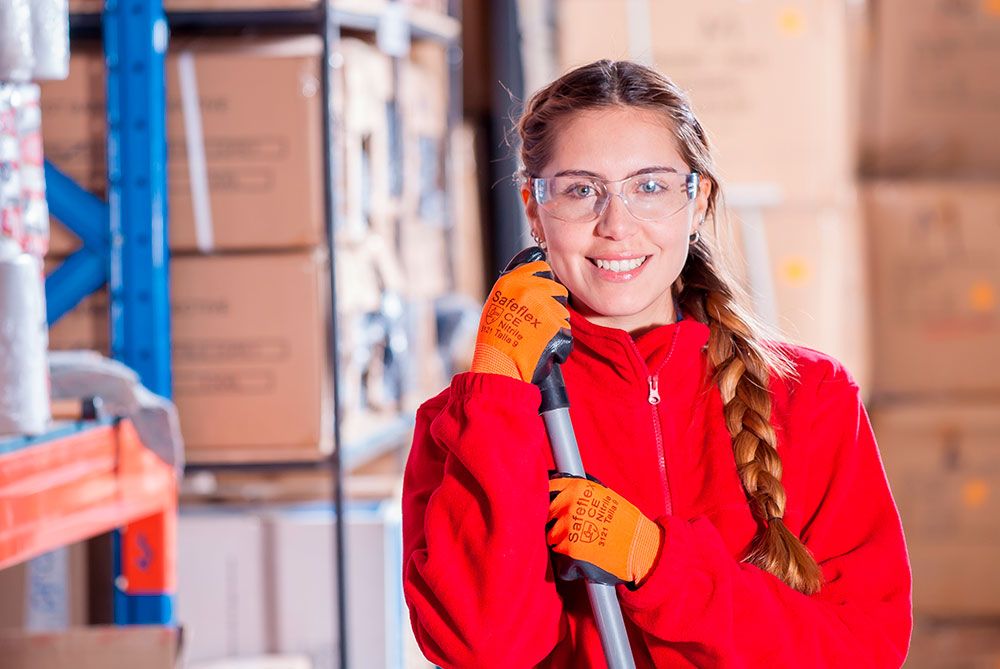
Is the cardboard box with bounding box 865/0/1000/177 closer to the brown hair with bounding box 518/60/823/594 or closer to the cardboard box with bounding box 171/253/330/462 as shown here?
the cardboard box with bounding box 171/253/330/462

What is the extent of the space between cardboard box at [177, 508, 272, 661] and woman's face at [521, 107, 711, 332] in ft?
4.86

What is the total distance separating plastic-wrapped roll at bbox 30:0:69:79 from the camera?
1.59m

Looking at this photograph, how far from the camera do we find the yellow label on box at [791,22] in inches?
120

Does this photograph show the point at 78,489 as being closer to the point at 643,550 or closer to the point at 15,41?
the point at 15,41

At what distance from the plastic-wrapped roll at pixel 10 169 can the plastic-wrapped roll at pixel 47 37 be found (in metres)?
0.06

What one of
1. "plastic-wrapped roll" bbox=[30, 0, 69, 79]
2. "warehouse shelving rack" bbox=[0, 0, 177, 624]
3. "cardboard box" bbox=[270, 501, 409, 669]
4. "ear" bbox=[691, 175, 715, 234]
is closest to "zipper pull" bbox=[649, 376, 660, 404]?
"ear" bbox=[691, 175, 715, 234]

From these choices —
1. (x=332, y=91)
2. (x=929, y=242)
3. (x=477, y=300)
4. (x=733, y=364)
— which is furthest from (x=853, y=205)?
(x=733, y=364)

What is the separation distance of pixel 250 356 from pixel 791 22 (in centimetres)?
171

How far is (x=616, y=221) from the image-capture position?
144 centimetres

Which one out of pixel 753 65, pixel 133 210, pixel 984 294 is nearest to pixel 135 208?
pixel 133 210

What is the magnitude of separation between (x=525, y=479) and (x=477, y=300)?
8.31 feet

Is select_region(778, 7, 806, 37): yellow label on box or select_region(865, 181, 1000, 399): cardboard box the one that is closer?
select_region(778, 7, 806, 37): yellow label on box

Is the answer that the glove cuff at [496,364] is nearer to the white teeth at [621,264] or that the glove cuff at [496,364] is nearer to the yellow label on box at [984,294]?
the white teeth at [621,264]

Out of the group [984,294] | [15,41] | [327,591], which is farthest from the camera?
[984,294]
